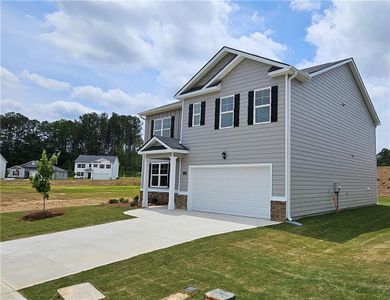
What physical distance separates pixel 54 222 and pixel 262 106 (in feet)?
31.8

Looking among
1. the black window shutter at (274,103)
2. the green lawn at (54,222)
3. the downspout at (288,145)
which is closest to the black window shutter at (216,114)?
the black window shutter at (274,103)

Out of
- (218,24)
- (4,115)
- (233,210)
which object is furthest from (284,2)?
(4,115)

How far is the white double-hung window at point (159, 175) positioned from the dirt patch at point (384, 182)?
19.4 meters

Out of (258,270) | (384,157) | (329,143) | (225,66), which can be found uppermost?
(225,66)

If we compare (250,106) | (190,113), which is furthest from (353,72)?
(190,113)

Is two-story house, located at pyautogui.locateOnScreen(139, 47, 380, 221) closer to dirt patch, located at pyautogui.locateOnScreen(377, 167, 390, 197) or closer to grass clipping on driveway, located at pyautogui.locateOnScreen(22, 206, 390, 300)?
grass clipping on driveway, located at pyautogui.locateOnScreen(22, 206, 390, 300)

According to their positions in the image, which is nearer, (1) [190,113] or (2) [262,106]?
(2) [262,106]

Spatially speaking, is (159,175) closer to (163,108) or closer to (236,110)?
(163,108)

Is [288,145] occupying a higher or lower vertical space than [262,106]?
lower

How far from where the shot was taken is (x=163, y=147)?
16141 mm

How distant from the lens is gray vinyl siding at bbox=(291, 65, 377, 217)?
12.4 m

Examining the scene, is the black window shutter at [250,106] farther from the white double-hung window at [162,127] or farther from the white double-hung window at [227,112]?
the white double-hung window at [162,127]

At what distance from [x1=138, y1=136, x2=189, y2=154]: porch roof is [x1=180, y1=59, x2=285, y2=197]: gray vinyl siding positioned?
17.6 inches

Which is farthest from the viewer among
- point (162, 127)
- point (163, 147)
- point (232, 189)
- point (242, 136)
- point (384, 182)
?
point (384, 182)
